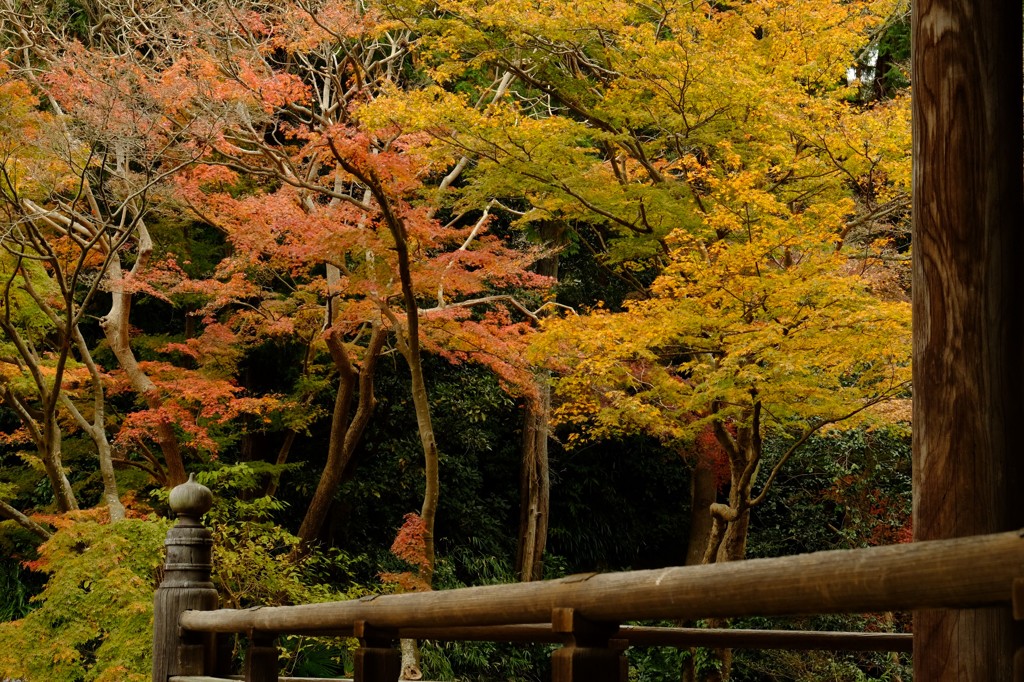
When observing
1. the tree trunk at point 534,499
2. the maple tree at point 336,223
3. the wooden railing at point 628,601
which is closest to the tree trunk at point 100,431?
the maple tree at point 336,223

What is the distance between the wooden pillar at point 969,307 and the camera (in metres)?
2.02

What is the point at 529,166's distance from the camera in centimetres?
930

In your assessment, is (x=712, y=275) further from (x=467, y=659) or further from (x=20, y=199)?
(x=20, y=199)

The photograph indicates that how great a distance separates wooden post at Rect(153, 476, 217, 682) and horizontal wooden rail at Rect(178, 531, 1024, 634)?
1472mm

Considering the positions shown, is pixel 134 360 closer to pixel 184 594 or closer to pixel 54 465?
pixel 54 465

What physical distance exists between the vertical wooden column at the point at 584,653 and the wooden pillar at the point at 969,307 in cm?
75

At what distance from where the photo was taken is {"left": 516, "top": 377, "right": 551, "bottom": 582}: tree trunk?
1305cm

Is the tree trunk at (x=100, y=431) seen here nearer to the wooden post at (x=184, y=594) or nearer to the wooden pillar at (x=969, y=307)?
the wooden post at (x=184, y=594)

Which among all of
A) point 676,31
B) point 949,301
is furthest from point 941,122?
point 676,31

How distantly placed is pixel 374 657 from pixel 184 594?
4.20 feet

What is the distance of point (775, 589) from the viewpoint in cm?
144

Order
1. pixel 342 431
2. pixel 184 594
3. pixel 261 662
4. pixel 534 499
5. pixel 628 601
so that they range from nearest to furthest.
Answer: pixel 628 601 < pixel 261 662 < pixel 184 594 < pixel 342 431 < pixel 534 499

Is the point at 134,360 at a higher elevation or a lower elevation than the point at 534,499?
higher

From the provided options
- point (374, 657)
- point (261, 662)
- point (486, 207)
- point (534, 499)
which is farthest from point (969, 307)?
point (534, 499)
